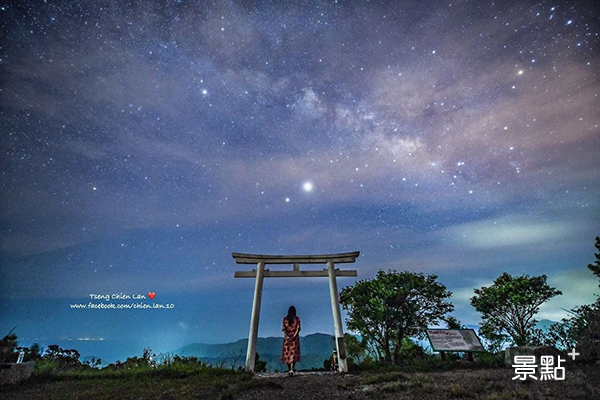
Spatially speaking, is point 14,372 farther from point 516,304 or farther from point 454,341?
point 516,304

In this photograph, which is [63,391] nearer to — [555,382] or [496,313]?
[555,382]

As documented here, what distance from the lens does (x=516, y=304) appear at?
588 inches

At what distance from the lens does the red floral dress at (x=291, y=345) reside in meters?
10.9

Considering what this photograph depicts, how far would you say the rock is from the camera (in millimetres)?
8836

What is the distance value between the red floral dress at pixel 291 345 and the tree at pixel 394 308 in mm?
4517

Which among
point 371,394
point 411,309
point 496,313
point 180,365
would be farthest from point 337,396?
point 496,313

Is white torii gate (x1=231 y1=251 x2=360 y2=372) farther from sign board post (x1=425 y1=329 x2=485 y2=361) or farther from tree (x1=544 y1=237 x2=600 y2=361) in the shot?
tree (x1=544 y1=237 x2=600 y2=361)

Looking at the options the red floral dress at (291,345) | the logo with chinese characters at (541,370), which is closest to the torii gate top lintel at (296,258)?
the red floral dress at (291,345)

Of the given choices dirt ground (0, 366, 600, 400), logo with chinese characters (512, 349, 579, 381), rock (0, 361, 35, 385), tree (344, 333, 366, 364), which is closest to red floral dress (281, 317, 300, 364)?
dirt ground (0, 366, 600, 400)

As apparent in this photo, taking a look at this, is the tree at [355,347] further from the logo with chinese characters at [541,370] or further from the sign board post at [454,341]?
the logo with chinese characters at [541,370]

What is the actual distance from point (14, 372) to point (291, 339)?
28.2 ft

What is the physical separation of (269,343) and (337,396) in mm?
83065

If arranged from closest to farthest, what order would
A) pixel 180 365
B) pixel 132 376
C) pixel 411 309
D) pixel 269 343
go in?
pixel 132 376, pixel 180 365, pixel 411 309, pixel 269 343

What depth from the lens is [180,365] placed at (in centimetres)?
1069
